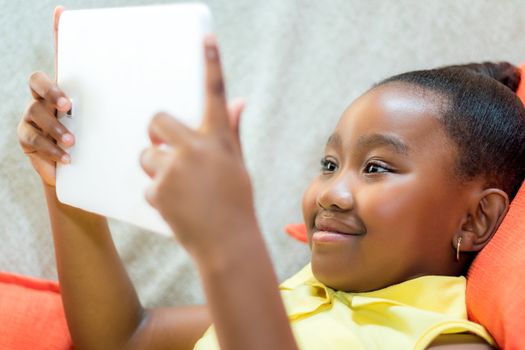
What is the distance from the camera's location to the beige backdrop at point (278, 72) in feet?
3.95

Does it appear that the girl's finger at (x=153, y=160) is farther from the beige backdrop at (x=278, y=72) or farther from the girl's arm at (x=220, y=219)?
the beige backdrop at (x=278, y=72)

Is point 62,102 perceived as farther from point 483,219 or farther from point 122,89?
point 483,219

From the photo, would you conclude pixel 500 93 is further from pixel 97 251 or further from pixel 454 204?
Result: pixel 97 251

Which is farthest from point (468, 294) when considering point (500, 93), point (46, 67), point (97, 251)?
point (46, 67)

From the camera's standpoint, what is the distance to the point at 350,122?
953 millimetres

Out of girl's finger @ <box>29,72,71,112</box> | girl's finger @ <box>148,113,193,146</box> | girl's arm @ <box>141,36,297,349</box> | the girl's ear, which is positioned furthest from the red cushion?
girl's finger @ <box>29,72,71,112</box>

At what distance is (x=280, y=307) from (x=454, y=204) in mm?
391

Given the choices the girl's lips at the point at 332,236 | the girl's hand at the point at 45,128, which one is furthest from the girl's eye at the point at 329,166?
the girl's hand at the point at 45,128

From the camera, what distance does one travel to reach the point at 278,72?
51.1 inches

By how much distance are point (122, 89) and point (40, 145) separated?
22 cm

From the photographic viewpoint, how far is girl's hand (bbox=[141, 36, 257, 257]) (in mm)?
571

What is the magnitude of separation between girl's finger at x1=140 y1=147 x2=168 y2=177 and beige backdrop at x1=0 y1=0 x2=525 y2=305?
0.61 meters

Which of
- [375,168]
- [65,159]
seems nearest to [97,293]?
[65,159]

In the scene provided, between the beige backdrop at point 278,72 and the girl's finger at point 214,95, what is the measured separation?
2.15 ft
